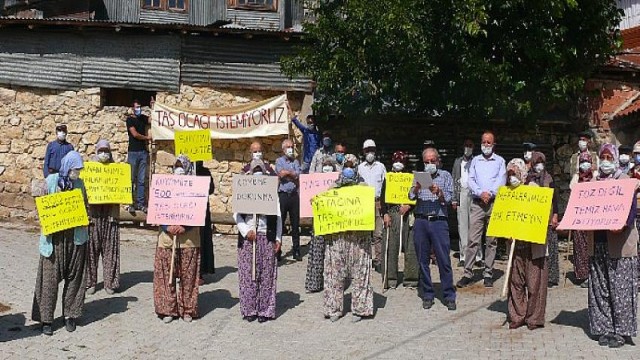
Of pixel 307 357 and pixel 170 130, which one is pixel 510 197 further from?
pixel 170 130

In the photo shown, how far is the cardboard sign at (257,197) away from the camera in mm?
9309

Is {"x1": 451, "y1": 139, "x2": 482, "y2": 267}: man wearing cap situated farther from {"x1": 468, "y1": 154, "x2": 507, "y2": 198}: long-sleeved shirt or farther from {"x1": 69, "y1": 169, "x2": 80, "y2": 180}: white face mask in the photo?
{"x1": 69, "y1": 169, "x2": 80, "y2": 180}: white face mask

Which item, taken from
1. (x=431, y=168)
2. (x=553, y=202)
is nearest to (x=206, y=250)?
(x=431, y=168)

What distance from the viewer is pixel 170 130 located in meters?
15.7

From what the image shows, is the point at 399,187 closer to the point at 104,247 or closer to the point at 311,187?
the point at 311,187

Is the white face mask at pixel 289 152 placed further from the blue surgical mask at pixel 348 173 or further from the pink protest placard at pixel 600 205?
the pink protest placard at pixel 600 205

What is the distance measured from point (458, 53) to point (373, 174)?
2764 millimetres

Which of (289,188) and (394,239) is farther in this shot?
(289,188)

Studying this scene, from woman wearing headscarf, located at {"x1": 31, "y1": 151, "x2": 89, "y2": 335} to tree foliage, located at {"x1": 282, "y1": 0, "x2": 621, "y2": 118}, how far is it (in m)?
5.57

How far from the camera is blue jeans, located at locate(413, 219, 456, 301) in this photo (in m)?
9.80

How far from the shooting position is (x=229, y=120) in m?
15.7

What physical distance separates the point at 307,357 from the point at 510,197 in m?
2.94

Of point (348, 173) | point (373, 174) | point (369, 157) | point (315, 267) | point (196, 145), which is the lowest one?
point (315, 267)

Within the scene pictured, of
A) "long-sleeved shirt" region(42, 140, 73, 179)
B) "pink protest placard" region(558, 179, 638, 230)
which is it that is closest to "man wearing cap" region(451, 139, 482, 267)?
"pink protest placard" region(558, 179, 638, 230)
